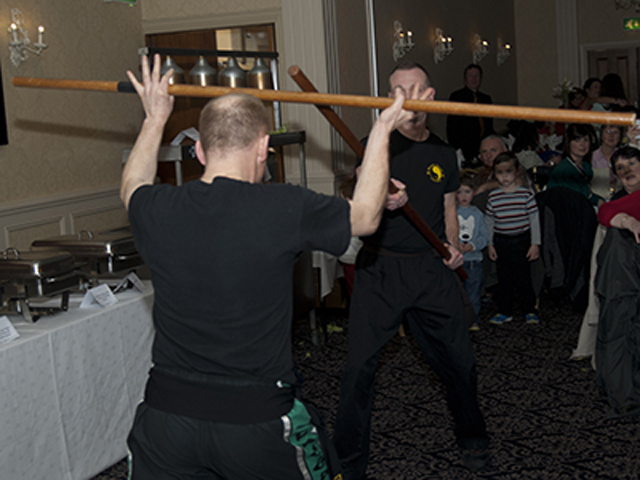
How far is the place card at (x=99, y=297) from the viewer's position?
3.09 m

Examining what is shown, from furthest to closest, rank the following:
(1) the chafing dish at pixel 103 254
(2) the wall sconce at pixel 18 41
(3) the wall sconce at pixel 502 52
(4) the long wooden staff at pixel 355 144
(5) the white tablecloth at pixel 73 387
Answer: (3) the wall sconce at pixel 502 52, (2) the wall sconce at pixel 18 41, (1) the chafing dish at pixel 103 254, (5) the white tablecloth at pixel 73 387, (4) the long wooden staff at pixel 355 144

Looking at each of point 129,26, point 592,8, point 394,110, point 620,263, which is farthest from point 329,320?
point 592,8

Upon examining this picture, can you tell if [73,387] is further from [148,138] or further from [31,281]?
[148,138]

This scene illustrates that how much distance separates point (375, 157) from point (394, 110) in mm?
139

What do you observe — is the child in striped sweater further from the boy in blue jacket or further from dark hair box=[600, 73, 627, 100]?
dark hair box=[600, 73, 627, 100]

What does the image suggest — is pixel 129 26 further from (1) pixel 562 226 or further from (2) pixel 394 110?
(2) pixel 394 110

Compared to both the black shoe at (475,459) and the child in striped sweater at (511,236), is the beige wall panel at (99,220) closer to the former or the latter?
the child in striped sweater at (511,236)

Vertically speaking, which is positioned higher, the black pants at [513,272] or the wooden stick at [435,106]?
the wooden stick at [435,106]

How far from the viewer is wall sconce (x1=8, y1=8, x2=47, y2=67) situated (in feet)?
15.8

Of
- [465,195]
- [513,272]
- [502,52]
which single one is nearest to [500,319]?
[513,272]

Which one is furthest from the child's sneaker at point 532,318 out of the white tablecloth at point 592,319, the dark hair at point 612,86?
the dark hair at point 612,86

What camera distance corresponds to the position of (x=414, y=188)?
9.20 ft

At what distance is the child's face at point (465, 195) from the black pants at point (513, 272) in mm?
320

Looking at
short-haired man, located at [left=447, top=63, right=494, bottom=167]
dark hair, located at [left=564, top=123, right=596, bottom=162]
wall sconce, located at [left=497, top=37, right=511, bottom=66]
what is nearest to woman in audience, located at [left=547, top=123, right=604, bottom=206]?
dark hair, located at [left=564, top=123, right=596, bottom=162]
